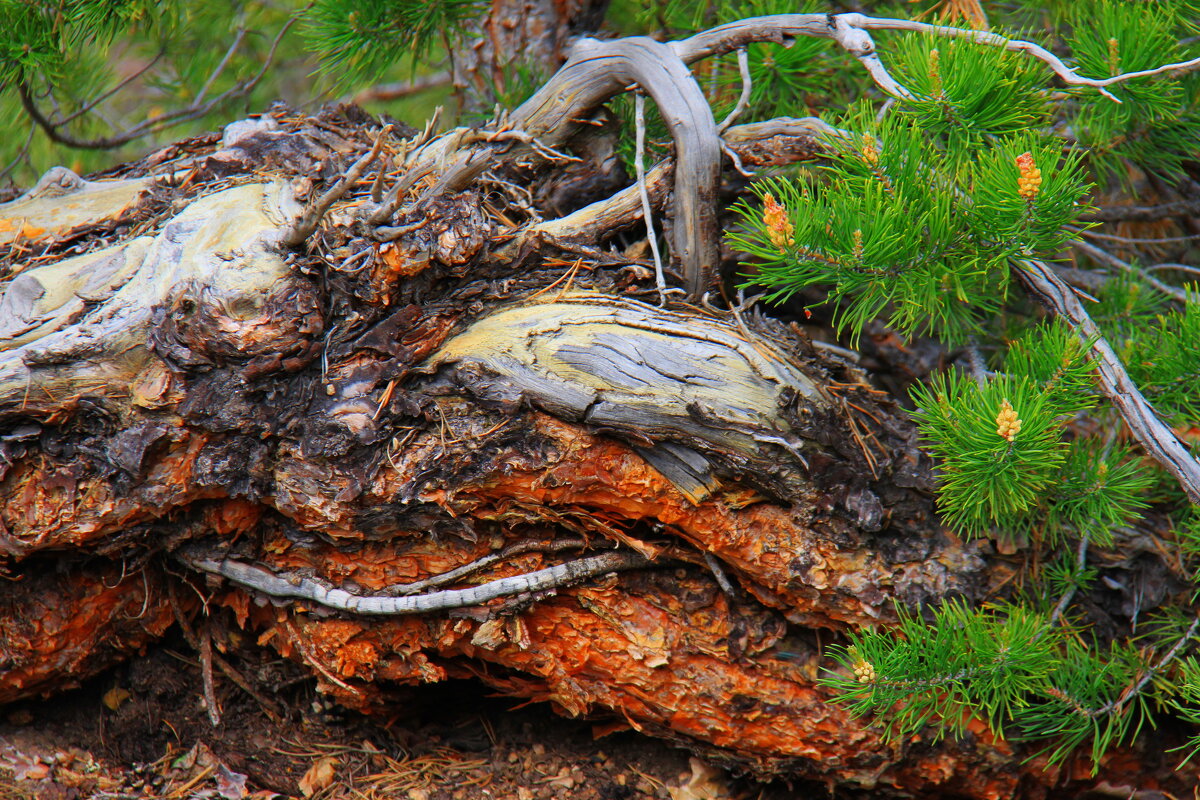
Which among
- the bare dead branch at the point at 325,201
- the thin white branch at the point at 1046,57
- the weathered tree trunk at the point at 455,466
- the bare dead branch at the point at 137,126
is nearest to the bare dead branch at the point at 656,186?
the weathered tree trunk at the point at 455,466

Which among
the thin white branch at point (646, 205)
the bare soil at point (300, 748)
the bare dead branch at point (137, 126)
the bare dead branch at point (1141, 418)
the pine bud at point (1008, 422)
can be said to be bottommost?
the bare soil at point (300, 748)

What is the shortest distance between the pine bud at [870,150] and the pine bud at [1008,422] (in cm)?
51

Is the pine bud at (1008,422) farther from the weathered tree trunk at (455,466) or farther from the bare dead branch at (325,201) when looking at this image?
the bare dead branch at (325,201)

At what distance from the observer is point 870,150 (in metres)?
1.54

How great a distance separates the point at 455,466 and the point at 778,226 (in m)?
0.81

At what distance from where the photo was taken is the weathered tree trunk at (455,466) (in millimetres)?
1704

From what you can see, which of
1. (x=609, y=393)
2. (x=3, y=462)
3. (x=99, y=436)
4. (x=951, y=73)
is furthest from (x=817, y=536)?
(x=3, y=462)

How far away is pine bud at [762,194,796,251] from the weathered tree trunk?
0.35 m

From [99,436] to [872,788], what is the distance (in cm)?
198

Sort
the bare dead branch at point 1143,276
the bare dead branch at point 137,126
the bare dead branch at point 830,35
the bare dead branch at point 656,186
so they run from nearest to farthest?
1. the bare dead branch at point 830,35
2. the bare dead branch at point 656,186
3. the bare dead branch at point 1143,276
4. the bare dead branch at point 137,126

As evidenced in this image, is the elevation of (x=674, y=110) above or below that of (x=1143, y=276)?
above

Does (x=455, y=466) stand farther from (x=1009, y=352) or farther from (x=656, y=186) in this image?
(x=1009, y=352)

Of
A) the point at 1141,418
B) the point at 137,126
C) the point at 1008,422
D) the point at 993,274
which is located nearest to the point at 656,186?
the point at 993,274

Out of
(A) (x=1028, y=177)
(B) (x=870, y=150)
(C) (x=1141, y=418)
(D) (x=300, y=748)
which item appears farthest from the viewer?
(D) (x=300, y=748)
